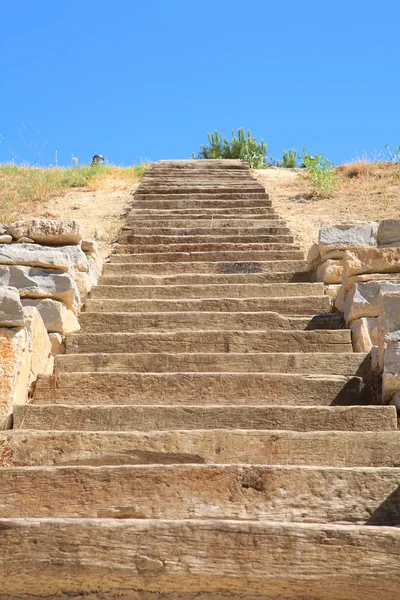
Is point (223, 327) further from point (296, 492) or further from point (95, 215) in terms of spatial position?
point (95, 215)

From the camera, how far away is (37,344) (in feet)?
15.3

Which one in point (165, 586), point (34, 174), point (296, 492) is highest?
point (34, 174)

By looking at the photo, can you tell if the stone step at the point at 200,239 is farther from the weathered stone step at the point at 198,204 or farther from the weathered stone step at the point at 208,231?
the weathered stone step at the point at 198,204

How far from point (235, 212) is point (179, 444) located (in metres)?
5.94

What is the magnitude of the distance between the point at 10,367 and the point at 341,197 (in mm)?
8610

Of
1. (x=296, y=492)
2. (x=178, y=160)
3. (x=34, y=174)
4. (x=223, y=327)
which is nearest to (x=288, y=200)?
(x=178, y=160)

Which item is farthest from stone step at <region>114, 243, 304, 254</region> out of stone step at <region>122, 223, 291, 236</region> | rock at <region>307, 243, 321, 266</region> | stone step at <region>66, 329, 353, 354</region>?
stone step at <region>66, 329, 353, 354</region>

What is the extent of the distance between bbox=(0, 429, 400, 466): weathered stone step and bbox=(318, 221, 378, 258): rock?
2.94 m

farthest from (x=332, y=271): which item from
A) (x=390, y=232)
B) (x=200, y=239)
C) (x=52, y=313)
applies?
(x=52, y=313)

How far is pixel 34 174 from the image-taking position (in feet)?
46.3

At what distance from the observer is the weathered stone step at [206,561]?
2.80 meters

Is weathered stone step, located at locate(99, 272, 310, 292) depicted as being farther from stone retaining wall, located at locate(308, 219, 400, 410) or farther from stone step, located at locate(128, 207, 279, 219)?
stone step, located at locate(128, 207, 279, 219)

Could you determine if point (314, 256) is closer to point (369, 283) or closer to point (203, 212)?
point (369, 283)

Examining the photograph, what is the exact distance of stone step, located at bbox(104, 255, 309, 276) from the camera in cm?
716
